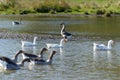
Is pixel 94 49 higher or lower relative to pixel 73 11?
higher

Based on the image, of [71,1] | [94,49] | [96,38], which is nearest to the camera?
[94,49]

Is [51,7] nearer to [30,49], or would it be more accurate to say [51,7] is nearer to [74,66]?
[30,49]

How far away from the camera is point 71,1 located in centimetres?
10044

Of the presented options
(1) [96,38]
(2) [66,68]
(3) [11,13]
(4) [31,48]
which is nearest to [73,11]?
(3) [11,13]

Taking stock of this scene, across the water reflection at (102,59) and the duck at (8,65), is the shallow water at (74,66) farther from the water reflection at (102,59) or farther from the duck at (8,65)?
the duck at (8,65)

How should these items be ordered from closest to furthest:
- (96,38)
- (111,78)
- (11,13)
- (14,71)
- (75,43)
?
(111,78) → (14,71) → (75,43) → (96,38) → (11,13)

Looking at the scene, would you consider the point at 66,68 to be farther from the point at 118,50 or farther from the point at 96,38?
the point at 96,38

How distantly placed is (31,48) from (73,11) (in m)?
50.5

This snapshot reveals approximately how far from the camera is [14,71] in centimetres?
2673

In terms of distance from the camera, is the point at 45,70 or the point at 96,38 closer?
the point at 45,70

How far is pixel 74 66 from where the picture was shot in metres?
28.3

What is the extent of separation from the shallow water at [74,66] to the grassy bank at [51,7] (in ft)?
153

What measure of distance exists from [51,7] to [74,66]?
60.1 meters

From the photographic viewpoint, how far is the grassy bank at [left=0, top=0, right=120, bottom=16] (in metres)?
84.7
